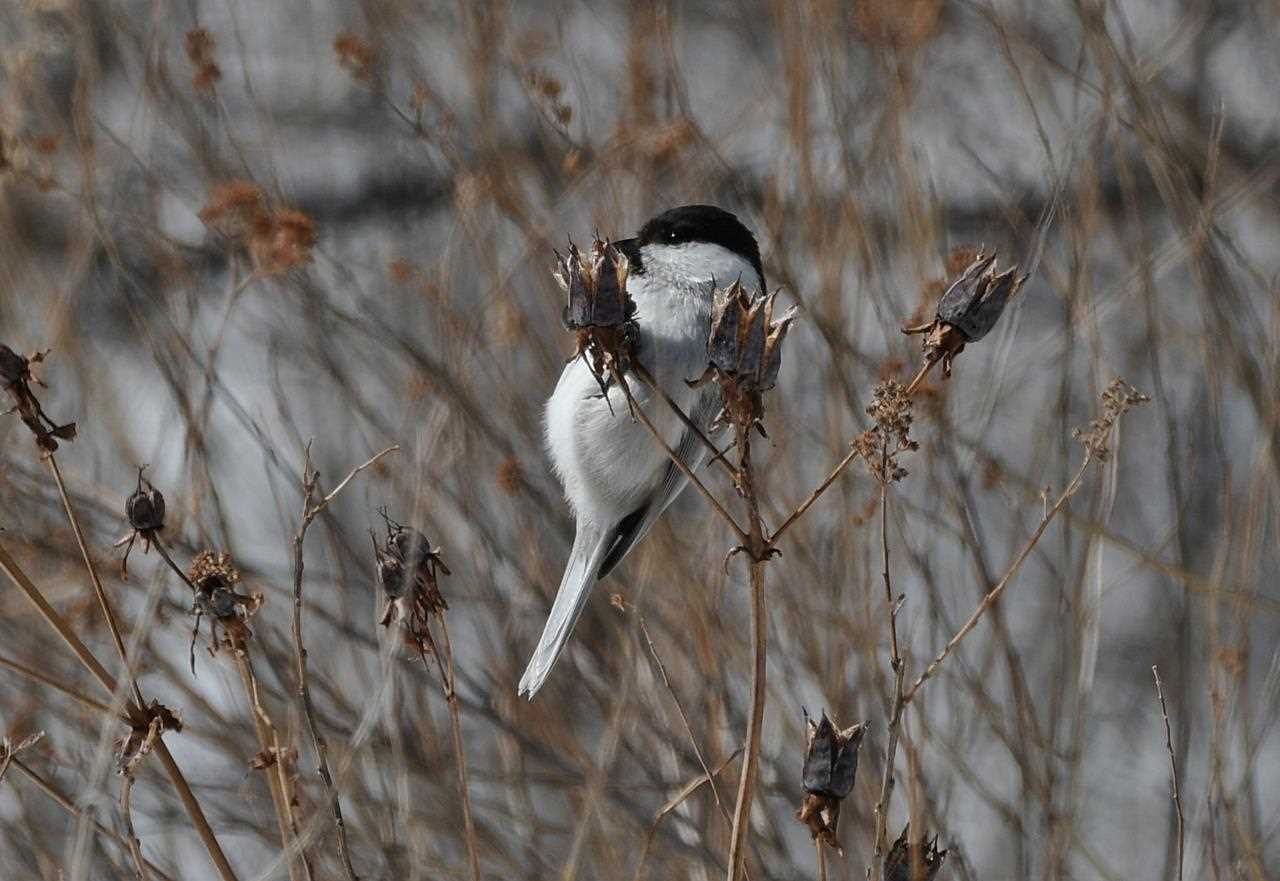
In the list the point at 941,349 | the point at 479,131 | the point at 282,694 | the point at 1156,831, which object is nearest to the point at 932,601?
the point at 941,349

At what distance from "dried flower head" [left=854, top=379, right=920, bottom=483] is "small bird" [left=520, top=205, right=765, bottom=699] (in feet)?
2.34

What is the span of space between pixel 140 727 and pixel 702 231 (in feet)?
4.39

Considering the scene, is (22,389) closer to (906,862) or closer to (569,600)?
(906,862)

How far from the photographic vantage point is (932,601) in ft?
7.40

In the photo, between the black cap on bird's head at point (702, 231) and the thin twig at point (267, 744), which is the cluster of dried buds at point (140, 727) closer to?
the thin twig at point (267, 744)

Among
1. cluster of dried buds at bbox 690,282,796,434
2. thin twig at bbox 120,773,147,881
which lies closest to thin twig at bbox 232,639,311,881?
thin twig at bbox 120,773,147,881

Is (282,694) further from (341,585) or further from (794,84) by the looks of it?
(794,84)

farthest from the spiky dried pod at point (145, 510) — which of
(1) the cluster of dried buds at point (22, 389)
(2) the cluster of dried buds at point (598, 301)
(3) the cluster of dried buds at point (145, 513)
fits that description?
(2) the cluster of dried buds at point (598, 301)

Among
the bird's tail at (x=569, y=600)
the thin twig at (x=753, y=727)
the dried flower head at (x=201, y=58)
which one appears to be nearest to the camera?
the thin twig at (x=753, y=727)

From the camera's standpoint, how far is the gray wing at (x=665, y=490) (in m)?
2.33

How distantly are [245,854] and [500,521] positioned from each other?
3.44 feet

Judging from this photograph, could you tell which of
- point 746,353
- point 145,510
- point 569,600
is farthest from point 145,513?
point 569,600

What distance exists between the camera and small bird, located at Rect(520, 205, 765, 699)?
2219 mm

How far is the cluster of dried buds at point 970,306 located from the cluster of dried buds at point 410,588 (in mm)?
542
